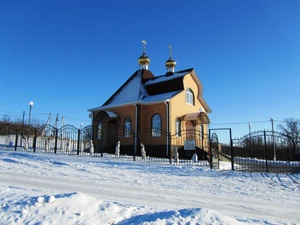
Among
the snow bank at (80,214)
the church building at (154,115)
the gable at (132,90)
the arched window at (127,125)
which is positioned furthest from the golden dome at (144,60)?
the snow bank at (80,214)

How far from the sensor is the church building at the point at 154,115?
19.4 meters

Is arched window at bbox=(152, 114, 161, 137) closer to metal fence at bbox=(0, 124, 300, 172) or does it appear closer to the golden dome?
metal fence at bbox=(0, 124, 300, 172)

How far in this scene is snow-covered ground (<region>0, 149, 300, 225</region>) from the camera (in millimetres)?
4207

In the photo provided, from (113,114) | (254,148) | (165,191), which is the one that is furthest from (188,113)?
(165,191)

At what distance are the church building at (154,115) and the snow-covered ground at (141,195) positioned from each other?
7.60 m

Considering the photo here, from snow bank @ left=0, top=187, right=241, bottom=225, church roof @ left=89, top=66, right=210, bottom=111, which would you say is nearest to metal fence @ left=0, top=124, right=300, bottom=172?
church roof @ left=89, top=66, right=210, bottom=111

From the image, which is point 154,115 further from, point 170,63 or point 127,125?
point 170,63

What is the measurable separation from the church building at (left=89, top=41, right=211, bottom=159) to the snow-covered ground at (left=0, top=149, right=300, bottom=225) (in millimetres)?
7602

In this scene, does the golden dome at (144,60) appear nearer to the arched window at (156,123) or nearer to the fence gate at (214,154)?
the arched window at (156,123)

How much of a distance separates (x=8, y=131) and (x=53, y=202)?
23492 mm

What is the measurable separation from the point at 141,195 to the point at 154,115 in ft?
→ 45.4

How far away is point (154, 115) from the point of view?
20.3 m

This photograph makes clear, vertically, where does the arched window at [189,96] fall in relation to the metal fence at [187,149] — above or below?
above

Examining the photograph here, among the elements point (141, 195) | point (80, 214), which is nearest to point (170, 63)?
point (141, 195)
